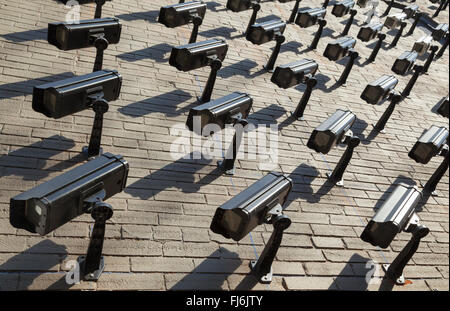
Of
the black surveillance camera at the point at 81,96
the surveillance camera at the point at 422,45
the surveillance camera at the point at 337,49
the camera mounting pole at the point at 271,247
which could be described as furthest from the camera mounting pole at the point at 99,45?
the surveillance camera at the point at 422,45

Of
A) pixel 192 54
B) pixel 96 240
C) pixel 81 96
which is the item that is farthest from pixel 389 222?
pixel 192 54

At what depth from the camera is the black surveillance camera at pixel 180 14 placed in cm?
902

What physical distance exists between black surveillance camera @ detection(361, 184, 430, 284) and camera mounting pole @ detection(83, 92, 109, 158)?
3700mm

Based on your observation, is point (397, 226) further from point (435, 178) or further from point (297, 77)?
point (297, 77)

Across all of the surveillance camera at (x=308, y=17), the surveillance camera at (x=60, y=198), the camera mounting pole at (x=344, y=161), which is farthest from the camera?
the surveillance camera at (x=308, y=17)

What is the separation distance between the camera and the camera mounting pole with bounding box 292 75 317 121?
8367 mm

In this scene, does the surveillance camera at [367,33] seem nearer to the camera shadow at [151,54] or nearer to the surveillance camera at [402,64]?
the surveillance camera at [402,64]

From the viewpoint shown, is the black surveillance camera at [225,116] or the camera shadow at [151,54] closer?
the black surveillance camera at [225,116]

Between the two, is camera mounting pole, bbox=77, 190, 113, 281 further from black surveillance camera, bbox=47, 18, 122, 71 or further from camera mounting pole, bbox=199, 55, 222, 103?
camera mounting pole, bbox=199, 55, 222, 103

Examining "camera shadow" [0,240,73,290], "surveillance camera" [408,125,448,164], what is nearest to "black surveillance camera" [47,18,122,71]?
"camera shadow" [0,240,73,290]

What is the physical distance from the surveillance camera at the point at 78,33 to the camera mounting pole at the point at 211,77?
1.84 meters

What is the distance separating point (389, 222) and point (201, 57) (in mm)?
4377

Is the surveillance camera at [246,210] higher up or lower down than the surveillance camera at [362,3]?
lower down

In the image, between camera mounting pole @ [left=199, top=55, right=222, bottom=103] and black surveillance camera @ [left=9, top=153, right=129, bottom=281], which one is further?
camera mounting pole @ [left=199, top=55, right=222, bottom=103]
